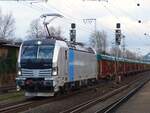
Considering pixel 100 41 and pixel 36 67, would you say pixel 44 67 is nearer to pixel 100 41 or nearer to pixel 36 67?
pixel 36 67

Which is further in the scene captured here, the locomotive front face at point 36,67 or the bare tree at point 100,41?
the bare tree at point 100,41

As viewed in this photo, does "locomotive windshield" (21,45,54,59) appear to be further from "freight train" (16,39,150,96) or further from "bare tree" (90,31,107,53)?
"bare tree" (90,31,107,53)

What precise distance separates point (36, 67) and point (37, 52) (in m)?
1.05

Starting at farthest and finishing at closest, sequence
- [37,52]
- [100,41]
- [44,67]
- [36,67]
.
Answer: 1. [100,41]
2. [37,52]
3. [36,67]
4. [44,67]

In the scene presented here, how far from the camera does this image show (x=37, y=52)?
25.5 m

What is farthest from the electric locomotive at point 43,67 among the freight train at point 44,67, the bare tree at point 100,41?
the bare tree at point 100,41

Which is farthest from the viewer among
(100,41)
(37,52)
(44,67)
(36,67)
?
(100,41)

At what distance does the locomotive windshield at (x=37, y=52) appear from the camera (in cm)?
2512

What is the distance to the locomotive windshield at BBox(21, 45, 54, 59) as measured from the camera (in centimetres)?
2512

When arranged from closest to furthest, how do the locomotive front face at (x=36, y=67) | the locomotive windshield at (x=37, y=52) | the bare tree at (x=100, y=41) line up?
the locomotive front face at (x=36, y=67) < the locomotive windshield at (x=37, y=52) < the bare tree at (x=100, y=41)

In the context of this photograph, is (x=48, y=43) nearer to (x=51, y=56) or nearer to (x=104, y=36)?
(x=51, y=56)

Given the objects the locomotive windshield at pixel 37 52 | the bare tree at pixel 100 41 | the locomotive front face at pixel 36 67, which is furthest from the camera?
the bare tree at pixel 100 41

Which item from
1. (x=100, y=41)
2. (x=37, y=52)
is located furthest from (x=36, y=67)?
(x=100, y=41)

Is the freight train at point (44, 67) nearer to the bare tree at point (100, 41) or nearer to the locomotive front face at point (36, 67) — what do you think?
the locomotive front face at point (36, 67)
